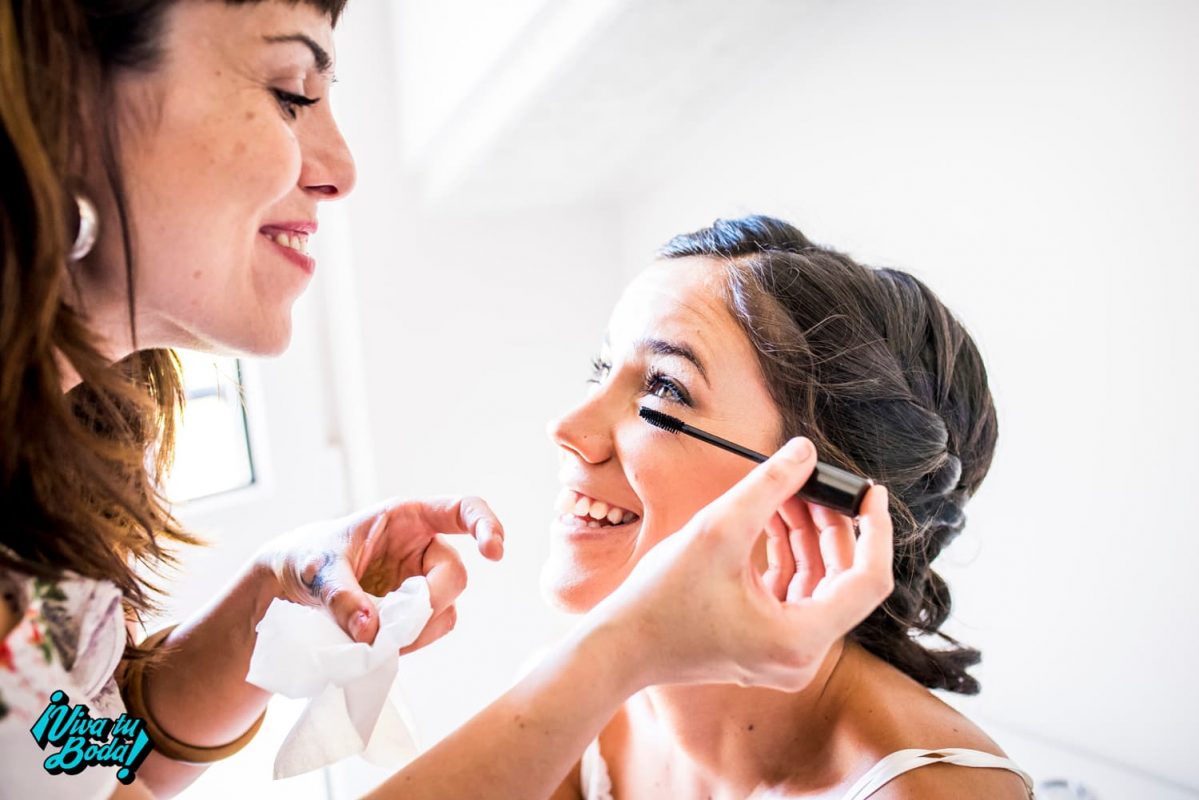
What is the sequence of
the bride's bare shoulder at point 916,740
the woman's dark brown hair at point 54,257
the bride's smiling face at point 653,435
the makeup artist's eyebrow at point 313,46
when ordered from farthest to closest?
the bride's smiling face at point 653,435, the bride's bare shoulder at point 916,740, the makeup artist's eyebrow at point 313,46, the woman's dark brown hair at point 54,257

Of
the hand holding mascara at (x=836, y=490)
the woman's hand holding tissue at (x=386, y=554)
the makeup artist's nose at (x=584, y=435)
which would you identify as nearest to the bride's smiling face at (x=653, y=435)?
the makeup artist's nose at (x=584, y=435)

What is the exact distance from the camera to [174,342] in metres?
0.74

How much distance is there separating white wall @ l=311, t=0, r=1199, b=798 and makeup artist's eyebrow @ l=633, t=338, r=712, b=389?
401 millimetres

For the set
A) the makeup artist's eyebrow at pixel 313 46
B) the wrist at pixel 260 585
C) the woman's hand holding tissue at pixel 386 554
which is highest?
the makeup artist's eyebrow at pixel 313 46

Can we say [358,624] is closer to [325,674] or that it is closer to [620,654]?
[325,674]

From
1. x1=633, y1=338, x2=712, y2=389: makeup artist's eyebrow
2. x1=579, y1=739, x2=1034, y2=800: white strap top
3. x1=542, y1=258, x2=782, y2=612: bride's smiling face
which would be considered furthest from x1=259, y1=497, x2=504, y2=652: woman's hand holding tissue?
x1=579, y1=739, x2=1034, y2=800: white strap top

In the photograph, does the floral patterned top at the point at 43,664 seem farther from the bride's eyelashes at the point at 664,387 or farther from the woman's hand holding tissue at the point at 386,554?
the bride's eyelashes at the point at 664,387

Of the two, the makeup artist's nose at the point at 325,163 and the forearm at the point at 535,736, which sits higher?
the makeup artist's nose at the point at 325,163

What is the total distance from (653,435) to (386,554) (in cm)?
29

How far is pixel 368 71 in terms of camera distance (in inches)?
54.1

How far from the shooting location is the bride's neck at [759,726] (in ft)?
2.95

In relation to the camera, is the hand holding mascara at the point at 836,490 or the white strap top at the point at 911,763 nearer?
the hand holding mascara at the point at 836,490

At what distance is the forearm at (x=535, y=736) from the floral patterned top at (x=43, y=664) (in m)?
0.20

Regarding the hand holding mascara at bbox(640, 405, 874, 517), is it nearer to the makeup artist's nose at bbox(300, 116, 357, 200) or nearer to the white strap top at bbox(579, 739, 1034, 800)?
the white strap top at bbox(579, 739, 1034, 800)
